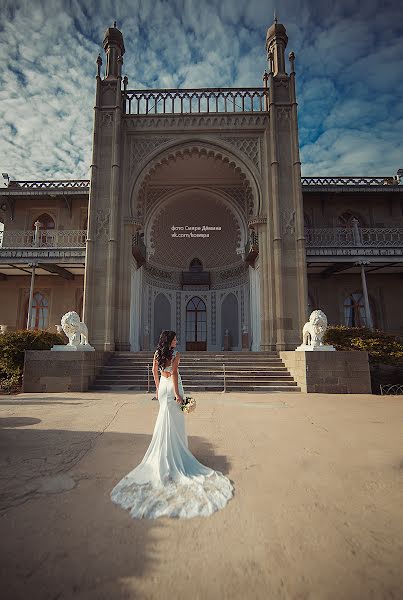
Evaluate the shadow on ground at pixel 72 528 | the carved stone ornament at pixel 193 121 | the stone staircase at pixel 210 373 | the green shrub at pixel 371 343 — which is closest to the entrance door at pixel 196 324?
the stone staircase at pixel 210 373

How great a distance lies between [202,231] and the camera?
19.9 meters

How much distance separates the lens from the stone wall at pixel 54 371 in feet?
27.4

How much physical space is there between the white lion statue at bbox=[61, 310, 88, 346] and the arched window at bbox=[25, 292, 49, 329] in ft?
29.0

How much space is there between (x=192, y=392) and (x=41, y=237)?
469 inches

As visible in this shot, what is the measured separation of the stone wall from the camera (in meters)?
8.34

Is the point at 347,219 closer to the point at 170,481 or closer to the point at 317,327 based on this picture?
the point at 317,327

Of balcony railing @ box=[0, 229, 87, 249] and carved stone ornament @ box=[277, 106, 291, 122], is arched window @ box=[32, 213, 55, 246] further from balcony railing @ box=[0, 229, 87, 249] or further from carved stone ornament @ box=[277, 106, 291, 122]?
carved stone ornament @ box=[277, 106, 291, 122]

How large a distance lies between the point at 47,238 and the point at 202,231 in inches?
348

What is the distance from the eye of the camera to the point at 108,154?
13.7 meters

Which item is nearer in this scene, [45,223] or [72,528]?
[72,528]

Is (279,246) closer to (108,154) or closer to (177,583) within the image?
(108,154)

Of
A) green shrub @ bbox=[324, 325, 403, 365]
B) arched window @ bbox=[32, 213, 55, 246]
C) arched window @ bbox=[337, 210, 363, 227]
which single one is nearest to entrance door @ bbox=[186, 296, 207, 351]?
arched window @ bbox=[32, 213, 55, 246]

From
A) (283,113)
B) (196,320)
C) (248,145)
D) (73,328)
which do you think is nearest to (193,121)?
(248,145)

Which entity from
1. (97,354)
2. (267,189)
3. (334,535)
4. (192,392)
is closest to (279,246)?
(267,189)
